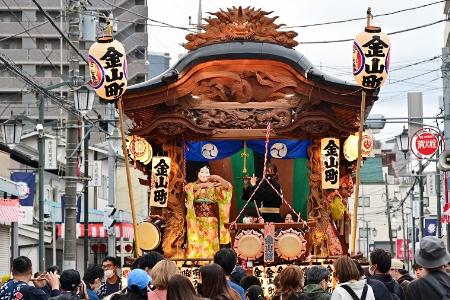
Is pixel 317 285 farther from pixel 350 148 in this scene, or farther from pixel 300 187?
pixel 300 187

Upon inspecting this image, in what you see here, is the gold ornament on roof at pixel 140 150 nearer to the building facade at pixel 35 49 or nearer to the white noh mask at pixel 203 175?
the white noh mask at pixel 203 175

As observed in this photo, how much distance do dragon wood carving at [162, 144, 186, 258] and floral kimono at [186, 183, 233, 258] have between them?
213 mm

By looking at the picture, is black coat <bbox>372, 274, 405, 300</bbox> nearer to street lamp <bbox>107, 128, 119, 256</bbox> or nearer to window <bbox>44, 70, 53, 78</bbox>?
street lamp <bbox>107, 128, 119, 256</bbox>

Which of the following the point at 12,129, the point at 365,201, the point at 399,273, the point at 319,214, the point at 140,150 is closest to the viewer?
the point at 399,273

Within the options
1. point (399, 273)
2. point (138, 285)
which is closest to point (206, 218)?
point (399, 273)

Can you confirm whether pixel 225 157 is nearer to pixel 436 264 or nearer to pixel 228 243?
pixel 228 243

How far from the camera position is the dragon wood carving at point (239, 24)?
784 inches

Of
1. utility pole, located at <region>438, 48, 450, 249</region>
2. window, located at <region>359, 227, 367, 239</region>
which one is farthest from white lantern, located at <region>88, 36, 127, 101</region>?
window, located at <region>359, 227, 367, 239</region>

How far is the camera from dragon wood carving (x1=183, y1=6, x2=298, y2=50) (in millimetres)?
19906

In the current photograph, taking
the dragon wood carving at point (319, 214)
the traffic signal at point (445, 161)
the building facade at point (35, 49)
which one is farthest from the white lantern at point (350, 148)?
the building facade at point (35, 49)

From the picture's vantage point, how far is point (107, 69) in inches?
734

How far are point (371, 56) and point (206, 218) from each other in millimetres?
4185

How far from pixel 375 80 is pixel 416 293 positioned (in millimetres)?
9805

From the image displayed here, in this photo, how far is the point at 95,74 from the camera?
18703mm
